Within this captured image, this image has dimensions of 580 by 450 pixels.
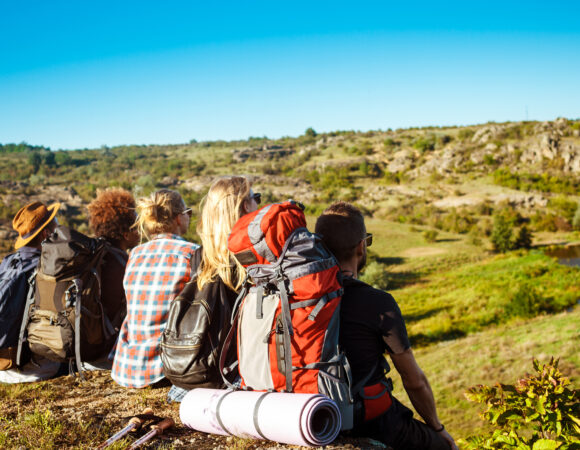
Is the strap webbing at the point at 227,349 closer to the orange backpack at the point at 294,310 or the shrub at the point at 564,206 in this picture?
the orange backpack at the point at 294,310

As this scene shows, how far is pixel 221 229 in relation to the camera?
3.01 metres

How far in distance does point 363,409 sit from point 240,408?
2.47ft

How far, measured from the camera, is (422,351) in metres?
19.4

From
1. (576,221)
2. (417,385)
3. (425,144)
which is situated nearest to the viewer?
(417,385)

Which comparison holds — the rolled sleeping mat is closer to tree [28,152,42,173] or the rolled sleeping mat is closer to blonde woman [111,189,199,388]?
blonde woman [111,189,199,388]

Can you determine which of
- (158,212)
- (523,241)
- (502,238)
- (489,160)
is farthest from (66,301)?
(489,160)

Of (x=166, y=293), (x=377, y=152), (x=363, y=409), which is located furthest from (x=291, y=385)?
(x=377, y=152)

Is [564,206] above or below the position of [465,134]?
below

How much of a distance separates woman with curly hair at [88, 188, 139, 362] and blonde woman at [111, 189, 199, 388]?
1.61ft

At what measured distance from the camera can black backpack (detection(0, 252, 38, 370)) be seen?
12.8 ft

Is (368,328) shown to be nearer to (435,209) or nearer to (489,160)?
(435,209)

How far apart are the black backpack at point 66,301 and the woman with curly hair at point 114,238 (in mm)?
181

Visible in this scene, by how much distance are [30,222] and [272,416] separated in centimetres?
354

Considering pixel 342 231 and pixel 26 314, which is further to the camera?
pixel 26 314
